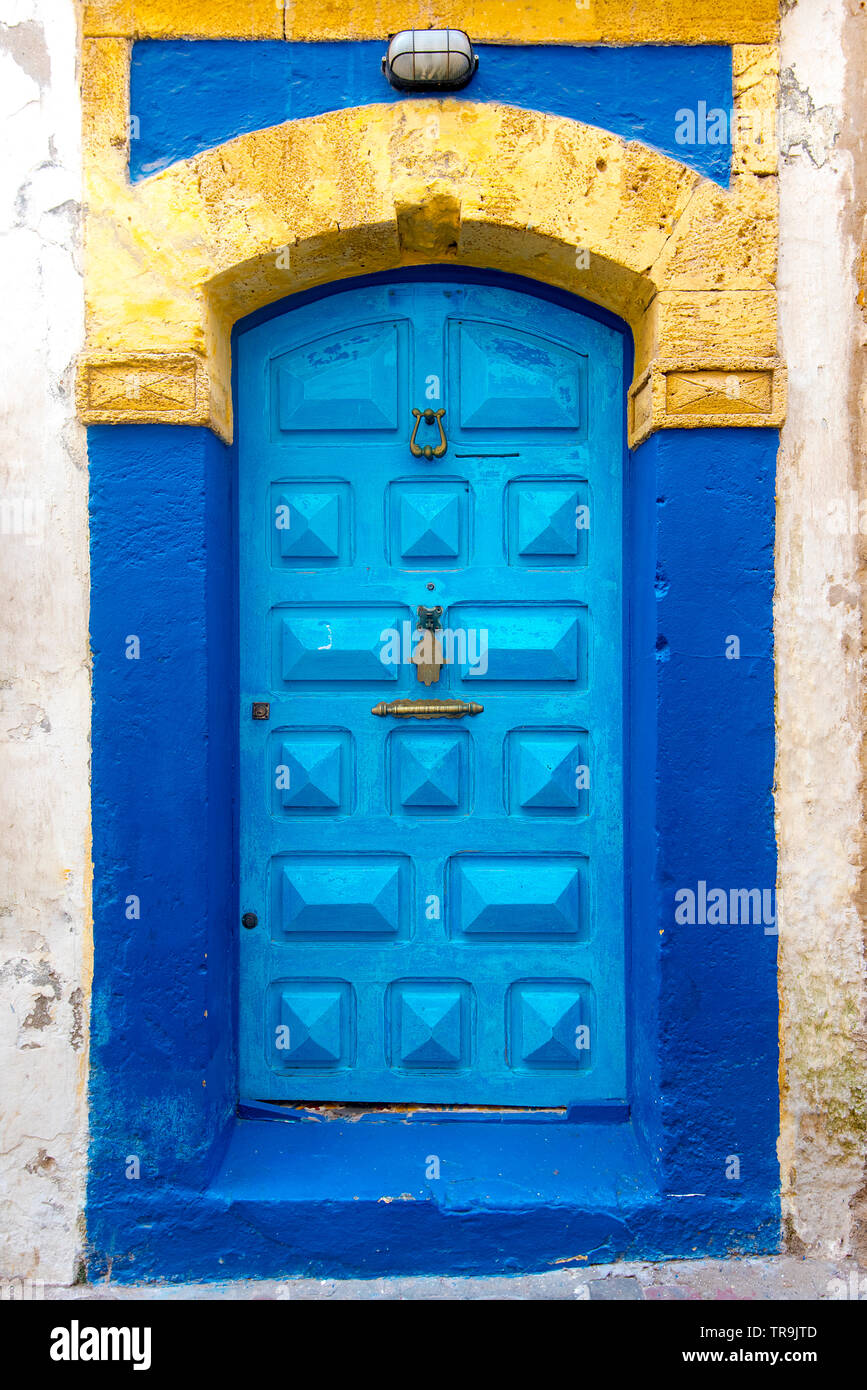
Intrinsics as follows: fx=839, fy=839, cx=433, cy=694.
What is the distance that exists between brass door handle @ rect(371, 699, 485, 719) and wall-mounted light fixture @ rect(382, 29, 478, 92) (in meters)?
1.94

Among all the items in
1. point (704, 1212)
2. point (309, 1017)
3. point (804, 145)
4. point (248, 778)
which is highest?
point (804, 145)

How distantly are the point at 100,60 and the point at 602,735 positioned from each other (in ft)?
8.96

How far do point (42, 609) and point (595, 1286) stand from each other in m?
2.72

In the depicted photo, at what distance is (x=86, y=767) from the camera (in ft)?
8.90

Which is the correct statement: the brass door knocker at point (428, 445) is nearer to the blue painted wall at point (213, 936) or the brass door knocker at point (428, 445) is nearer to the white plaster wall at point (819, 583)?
the blue painted wall at point (213, 936)

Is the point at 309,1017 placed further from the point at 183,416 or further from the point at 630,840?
the point at 183,416

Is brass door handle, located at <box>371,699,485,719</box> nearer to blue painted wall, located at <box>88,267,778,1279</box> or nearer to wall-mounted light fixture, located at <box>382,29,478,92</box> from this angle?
blue painted wall, located at <box>88,267,778,1279</box>

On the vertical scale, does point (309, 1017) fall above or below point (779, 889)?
below

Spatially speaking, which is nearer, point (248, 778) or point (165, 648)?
point (165, 648)

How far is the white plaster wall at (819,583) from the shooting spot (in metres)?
2.66

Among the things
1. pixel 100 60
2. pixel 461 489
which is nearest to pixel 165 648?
pixel 461 489

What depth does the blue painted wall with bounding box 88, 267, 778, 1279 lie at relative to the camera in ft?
8.59

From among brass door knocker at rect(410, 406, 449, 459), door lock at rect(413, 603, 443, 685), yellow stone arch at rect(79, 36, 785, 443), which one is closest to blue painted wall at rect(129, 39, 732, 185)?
yellow stone arch at rect(79, 36, 785, 443)

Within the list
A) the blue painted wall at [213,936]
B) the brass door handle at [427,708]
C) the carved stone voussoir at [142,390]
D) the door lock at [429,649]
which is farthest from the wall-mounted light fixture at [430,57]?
the brass door handle at [427,708]
